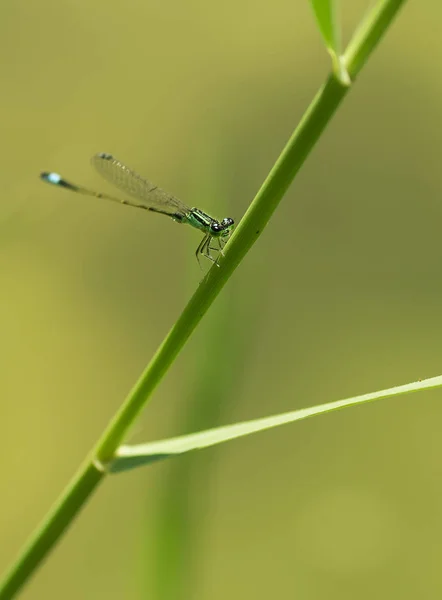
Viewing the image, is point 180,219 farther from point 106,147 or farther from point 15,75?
point 15,75

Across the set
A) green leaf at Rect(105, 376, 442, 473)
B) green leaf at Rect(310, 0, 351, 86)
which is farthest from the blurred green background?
green leaf at Rect(310, 0, 351, 86)

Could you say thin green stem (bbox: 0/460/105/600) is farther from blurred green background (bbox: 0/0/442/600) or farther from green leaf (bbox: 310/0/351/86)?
blurred green background (bbox: 0/0/442/600)

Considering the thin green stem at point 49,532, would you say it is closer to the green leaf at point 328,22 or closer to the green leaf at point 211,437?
the green leaf at point 211,437

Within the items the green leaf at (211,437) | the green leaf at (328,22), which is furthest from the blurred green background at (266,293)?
the green leaf at (328,22)

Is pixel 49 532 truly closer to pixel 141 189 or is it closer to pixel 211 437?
pixel 211 437

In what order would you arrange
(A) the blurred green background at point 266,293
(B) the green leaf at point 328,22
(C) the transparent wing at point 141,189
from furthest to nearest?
1. (A) the blurred green background at point 266,293
2. (C) the transparent wing at point 141,189
3. (B) the green leaf at point 328,22

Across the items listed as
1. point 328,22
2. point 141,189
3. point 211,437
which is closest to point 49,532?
point 211,437

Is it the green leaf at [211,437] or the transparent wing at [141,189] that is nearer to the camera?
the green leaf at [211,437]

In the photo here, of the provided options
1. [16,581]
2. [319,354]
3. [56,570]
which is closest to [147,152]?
[319,354]
